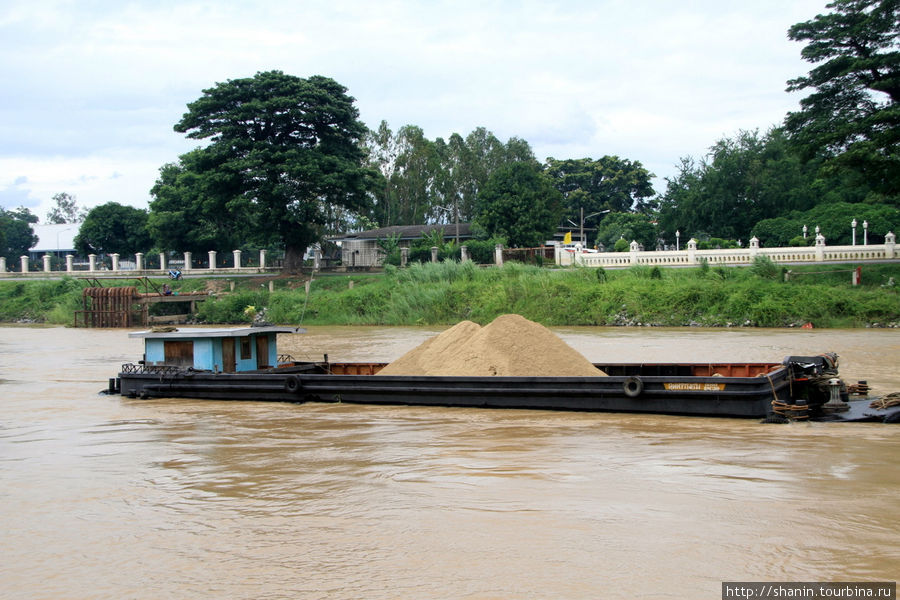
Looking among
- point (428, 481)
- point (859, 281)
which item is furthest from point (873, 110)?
point (428, 481)

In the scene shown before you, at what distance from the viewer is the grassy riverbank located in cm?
3053

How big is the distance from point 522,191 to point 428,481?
46707 millimetres

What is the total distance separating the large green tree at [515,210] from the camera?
178 ft

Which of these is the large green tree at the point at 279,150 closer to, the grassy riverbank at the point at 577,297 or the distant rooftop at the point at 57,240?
the grassy riverbank at the point at 577,297

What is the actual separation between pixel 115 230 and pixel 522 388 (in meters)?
56.4

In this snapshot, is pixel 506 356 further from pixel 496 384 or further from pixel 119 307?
pixel 119 307

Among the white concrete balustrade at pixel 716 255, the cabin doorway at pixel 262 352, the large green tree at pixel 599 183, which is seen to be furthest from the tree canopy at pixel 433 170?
the cabin doorway at pixel 262 352

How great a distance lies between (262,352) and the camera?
57.2 feet

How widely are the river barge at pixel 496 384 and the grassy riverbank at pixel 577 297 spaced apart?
14989mm

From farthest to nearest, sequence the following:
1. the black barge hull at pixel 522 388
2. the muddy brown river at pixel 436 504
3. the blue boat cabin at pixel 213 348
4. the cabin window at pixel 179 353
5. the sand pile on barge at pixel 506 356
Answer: the cabin window at pixel 179 353 → the blue boat cabin at pixel 213 348 → the sand pile on barge at pixel 506 356 → the black barge hull at pixel 522 388 → the muddy brown river at pixel 436 504

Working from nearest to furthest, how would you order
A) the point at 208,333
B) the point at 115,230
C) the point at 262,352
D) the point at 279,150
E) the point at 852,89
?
the point at 208,333 < the point at 262,352 < the point at 852,89 < the point at 279,150 < the point at 115,230

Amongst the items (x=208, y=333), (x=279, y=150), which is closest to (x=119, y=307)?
(x=279, y=150)

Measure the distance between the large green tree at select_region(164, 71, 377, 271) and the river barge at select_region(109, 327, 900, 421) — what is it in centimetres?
2706

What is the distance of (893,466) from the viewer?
9.32m
